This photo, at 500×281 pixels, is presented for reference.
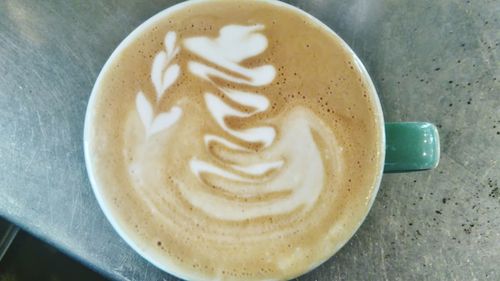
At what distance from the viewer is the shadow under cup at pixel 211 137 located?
76cm

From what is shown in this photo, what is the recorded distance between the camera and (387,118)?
3.19 ft

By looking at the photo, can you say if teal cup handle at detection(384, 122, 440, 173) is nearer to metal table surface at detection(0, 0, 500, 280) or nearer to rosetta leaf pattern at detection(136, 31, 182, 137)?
metal table surface at detection(0, 0, 500, 280)

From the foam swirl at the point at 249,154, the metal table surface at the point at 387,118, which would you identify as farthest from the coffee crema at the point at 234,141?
the metal table surface at the point at 387,118

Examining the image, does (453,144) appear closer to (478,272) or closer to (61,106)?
(478,272)

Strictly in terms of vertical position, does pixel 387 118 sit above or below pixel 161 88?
below

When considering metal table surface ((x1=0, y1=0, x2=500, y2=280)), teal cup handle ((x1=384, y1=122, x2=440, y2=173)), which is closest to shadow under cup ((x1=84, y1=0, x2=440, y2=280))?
teal cup handle ((x1=384, y1=122, x2=440, y2=173))

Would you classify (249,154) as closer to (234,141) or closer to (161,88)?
(234,141)

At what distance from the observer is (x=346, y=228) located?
0.79 meters

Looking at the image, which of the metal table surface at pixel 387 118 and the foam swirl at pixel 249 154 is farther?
the metal table surface at pixel 387 118

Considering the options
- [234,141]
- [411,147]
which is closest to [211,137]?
[234,141]

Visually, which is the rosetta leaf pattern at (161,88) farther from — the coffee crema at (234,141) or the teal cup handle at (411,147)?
the teal cup handle at (411,147)

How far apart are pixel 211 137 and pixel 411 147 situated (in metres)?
0.29

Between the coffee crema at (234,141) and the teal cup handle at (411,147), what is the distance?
0.03 m

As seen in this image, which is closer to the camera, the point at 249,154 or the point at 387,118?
the point at 249,154
